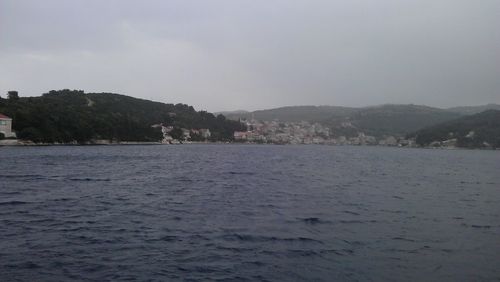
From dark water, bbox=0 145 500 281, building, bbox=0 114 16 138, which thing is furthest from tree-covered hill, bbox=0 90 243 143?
dark water, bbox=0 145 500 281

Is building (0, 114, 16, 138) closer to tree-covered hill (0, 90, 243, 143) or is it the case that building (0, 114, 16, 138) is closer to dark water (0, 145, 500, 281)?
tree-covered hill (0, 90, 243, 143)

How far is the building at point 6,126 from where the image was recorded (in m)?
96.5

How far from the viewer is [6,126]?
97438 mm

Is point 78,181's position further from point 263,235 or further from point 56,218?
point 263,235

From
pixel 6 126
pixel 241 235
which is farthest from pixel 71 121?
pixel 241 235

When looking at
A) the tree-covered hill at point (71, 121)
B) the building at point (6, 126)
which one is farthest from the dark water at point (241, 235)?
the tree-covered hill at point (71, 121)

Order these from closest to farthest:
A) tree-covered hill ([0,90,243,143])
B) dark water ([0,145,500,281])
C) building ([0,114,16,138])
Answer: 1. dark water ([0,145,500,281])
2. building ([0,114,16,138])
3. tree-covered hill ([0,90,243,143])

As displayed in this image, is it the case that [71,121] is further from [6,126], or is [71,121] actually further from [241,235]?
[241,235]

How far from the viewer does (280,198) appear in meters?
26.0

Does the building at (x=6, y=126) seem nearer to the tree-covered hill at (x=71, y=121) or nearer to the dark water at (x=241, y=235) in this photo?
the tree-covered hill at (x=71, y=121)

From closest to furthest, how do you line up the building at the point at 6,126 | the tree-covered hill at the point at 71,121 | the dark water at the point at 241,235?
the dark water at the point at 241,235 → the building at the point at 6,126 → the tree-covered hill at the point at 71,121

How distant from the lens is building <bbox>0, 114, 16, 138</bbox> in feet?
317

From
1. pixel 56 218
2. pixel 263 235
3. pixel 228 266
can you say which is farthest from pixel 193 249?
pixel 56 218

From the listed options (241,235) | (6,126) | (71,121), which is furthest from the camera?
(71,121)
